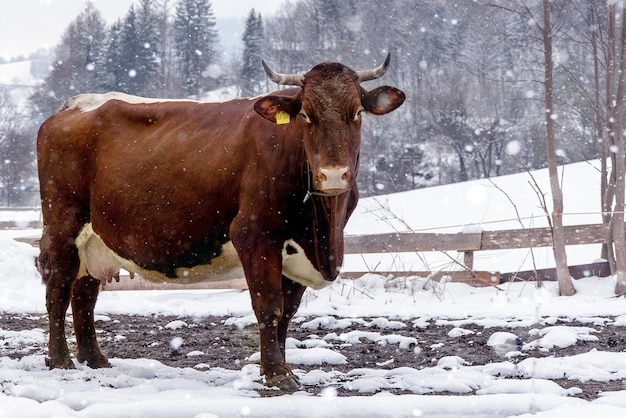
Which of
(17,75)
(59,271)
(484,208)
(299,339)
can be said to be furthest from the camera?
(17,75)

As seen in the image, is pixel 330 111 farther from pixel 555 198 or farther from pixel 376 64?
pixel 376 64

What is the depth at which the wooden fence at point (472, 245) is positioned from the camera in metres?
9.38

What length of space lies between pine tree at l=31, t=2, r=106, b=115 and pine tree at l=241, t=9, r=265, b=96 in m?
10.8

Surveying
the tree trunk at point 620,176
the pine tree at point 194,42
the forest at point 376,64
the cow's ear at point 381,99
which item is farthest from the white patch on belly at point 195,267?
the pine tree at point 194,42

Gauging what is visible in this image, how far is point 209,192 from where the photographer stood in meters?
4.57

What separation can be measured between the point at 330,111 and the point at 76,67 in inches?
2056

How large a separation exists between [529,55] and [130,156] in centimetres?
5189

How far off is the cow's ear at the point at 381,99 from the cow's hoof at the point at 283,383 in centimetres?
171

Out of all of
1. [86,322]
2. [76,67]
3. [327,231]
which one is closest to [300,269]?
[327,231]

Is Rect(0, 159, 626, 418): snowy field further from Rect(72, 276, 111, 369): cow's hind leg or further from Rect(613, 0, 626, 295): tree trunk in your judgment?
Rect(613, 0, 626, 295): tree trunk

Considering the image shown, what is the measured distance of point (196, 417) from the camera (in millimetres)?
3287

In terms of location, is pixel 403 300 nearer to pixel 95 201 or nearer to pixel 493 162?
pixel 95 201

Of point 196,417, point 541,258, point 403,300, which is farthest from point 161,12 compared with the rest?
point 196,417

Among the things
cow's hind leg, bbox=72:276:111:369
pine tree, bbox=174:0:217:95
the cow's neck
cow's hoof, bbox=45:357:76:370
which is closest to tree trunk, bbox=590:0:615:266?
the cow's neck
